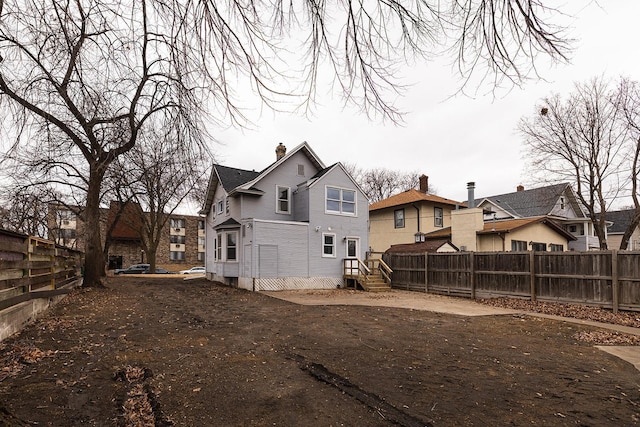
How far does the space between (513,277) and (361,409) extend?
12.3 metres

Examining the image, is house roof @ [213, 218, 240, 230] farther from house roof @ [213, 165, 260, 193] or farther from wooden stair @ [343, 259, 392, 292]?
wooden stair @ [343, 259, 392, 292]

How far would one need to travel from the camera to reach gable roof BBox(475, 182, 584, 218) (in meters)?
28.3

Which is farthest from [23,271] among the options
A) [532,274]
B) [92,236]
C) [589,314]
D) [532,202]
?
[532,202]

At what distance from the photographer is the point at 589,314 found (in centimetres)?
1072

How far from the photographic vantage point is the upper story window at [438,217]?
28.7m

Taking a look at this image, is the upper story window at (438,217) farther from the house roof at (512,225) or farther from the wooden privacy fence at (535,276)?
the wooden privacy fence at (535,276)

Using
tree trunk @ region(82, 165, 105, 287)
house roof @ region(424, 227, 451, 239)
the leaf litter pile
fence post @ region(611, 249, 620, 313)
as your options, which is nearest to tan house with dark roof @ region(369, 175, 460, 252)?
house roof @ region(424, 227, 451, 239)

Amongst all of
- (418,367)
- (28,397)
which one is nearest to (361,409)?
(418,367)

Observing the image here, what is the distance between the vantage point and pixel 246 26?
3104 mm

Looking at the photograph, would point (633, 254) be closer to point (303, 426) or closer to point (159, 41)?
point (303, 426)

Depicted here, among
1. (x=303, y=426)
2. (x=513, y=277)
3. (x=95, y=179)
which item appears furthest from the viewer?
(x=95, y=179)

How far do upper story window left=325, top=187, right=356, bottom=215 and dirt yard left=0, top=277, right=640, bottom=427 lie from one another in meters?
12.4

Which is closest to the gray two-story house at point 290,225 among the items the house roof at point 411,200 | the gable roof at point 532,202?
the house roof at point 411,200

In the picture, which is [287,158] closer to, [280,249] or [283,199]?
[283,199]
